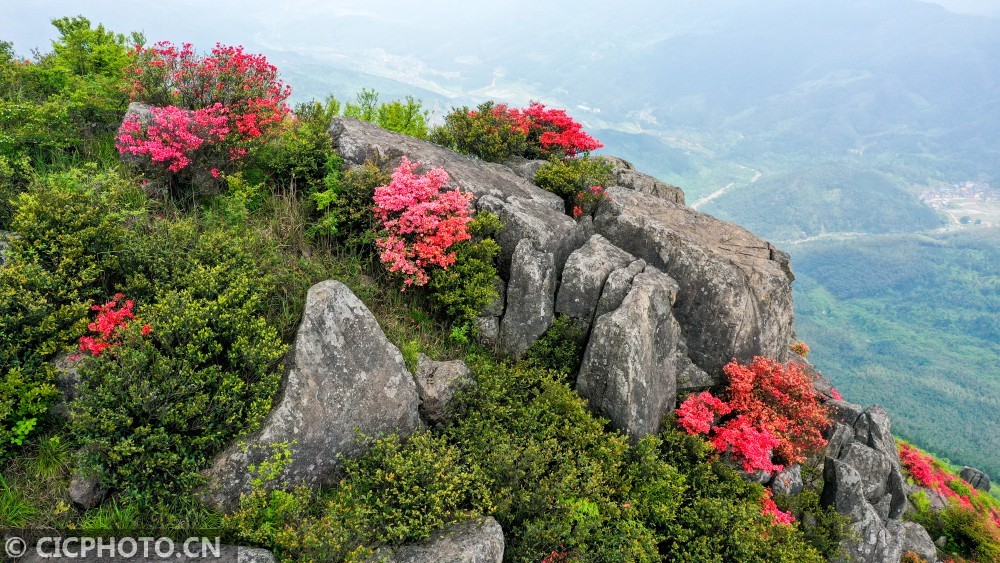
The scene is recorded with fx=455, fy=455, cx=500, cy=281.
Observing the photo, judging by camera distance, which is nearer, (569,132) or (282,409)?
(282,409)

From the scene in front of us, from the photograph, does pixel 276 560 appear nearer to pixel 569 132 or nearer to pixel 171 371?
pixel 171 371

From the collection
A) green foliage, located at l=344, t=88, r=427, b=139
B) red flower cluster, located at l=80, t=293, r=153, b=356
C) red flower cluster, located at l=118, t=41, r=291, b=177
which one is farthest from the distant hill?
red flower cluster, located at l=80, t=293, r=153, b=356

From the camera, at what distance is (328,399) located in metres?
8.17

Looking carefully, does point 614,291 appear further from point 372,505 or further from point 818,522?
point 818,522

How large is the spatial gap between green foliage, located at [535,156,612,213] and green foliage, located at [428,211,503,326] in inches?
161

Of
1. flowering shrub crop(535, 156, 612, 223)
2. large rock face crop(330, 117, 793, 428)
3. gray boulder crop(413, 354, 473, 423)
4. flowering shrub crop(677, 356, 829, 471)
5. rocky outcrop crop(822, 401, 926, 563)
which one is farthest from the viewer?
flowering shrub crop(535, 156, 612, 223)

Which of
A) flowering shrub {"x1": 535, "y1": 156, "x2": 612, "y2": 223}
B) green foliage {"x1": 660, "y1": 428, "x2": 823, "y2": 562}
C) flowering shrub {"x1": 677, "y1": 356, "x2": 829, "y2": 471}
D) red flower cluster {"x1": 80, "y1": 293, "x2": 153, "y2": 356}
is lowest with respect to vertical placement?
green foliage {"x1": 660, "y1": 428, "x2": 823, "y2": 562}

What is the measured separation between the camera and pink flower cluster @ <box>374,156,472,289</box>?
11023 millimetres

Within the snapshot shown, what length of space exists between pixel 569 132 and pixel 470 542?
1483 cm

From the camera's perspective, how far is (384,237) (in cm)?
1123

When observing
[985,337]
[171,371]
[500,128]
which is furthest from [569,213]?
[985,337]

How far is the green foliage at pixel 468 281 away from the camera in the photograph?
11.4m

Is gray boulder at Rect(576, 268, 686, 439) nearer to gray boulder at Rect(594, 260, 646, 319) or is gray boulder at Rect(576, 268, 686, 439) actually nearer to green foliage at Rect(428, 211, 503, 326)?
gray boulder at Rect(594, 260, 646, 319)

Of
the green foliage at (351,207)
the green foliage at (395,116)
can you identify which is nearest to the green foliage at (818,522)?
the green foliage at (351,207)
